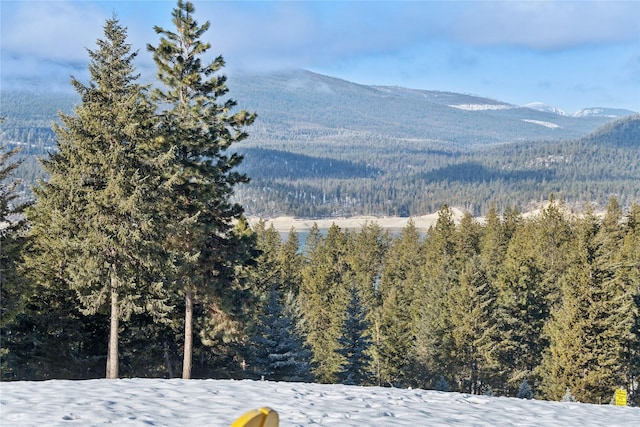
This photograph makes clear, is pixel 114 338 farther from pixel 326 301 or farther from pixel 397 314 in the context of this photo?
pixel 326 301

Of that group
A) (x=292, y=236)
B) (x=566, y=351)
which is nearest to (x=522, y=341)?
(x=566, y=351)

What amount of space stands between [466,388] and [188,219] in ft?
79.0

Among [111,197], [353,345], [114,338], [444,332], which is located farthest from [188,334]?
[444,332]

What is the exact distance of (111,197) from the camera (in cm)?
1753

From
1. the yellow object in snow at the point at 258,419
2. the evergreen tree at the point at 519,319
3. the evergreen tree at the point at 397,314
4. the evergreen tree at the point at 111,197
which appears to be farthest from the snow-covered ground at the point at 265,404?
the evergreen tree at the point at 397,314

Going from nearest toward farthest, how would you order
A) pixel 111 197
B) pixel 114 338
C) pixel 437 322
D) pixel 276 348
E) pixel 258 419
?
pixel 258 419 → pixel 111 197 → pixel 114 338 → pixel 276 348 → pixel 437 322

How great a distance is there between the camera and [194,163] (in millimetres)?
19922

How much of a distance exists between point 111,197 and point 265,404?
9.97 metres

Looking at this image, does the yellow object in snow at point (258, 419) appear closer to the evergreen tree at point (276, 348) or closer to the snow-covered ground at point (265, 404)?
the snow-covered ground at point (265, 404)

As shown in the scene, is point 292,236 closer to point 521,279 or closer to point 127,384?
point 521,279

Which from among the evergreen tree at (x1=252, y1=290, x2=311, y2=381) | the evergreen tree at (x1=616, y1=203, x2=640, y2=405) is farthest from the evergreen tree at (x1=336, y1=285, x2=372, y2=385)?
the evergreen tree at (x1=616, y1=203, x2=640, y2=405)

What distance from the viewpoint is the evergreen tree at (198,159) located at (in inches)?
784

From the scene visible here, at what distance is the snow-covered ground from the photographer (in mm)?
8484

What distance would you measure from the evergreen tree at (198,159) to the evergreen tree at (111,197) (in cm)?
135
